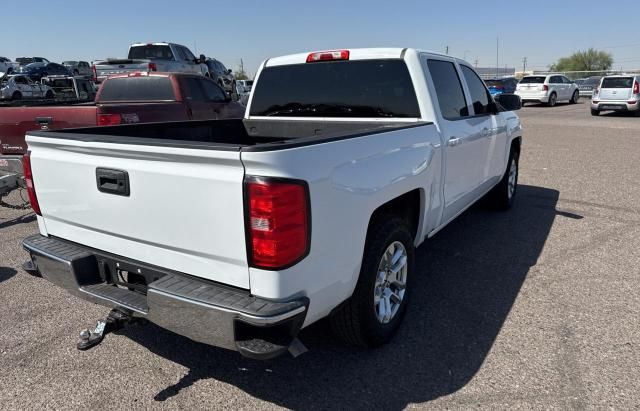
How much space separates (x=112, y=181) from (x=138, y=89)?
6836 millimetres

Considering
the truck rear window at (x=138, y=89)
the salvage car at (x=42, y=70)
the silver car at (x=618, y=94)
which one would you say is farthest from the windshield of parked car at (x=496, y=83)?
the salvage car at (x=42, y=70)

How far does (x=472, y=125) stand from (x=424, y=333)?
6.53 ft

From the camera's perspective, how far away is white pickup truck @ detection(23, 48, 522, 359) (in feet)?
7.18

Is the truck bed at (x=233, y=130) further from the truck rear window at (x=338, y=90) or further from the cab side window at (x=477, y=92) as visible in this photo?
the cab side window at (x=477, y=92)

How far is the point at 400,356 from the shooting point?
310 centimetres

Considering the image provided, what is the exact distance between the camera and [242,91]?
95.3ft

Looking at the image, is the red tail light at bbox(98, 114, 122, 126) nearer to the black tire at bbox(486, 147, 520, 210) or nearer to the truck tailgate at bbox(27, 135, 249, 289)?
the truck tailgate at bbox(27, 135, 249, 289)

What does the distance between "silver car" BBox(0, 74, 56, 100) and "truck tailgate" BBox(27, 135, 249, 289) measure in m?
22.1

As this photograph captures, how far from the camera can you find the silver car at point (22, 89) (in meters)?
21.6

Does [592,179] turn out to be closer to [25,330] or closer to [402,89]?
[402,89]

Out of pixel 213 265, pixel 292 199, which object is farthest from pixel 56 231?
pixel 292 199

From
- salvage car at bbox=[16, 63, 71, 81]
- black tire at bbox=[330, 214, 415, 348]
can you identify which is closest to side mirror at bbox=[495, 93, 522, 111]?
black tire at bbox=[330, 214, 415, 348]

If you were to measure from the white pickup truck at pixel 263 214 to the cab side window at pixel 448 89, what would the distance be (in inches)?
1.7

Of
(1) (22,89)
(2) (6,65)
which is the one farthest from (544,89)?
(2) (6,65)
